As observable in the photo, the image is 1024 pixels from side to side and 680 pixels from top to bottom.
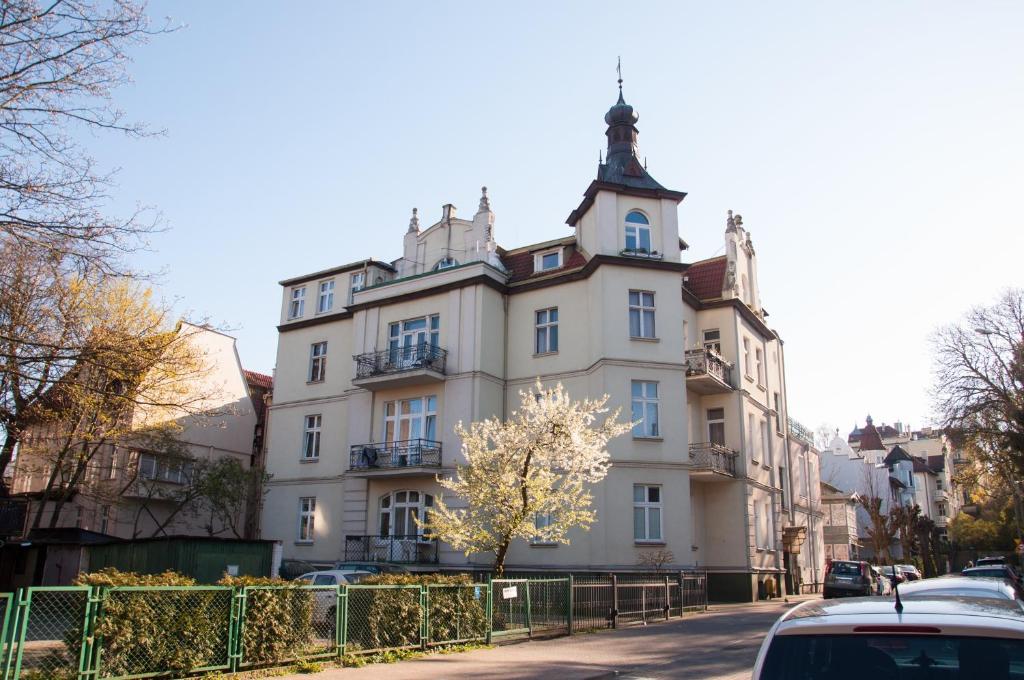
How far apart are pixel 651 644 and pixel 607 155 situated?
23.0m

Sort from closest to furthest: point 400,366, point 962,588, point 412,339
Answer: point 962,588
point 400,366
point 412,339

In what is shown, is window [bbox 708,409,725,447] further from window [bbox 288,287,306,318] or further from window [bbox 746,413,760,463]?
window [bbox 288,287,306,318]

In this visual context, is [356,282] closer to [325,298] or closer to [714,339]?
[325,298]

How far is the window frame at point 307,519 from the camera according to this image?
3384 cm

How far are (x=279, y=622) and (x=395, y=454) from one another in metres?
18.3

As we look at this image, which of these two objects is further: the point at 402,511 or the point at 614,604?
the point at 402,511

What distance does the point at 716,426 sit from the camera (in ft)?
106

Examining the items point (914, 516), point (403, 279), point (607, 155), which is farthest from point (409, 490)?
point (914, 516)

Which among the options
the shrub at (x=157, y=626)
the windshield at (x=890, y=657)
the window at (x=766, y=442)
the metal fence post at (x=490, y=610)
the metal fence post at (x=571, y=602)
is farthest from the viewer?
the window at (x=766, y=442)

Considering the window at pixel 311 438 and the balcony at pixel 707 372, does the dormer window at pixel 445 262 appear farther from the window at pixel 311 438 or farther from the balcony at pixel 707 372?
the balcony at pixel 707 372

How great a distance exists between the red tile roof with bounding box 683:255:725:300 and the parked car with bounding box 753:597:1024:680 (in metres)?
30.2

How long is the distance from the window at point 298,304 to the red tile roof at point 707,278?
726 inches

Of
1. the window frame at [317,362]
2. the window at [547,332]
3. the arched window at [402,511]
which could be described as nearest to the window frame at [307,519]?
the arched window at [402,511]

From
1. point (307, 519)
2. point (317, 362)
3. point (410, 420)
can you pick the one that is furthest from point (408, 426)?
point (317, 362)
